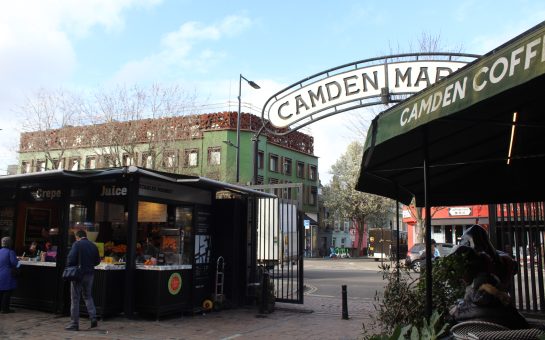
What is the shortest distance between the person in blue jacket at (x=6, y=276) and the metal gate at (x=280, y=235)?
5492 millimetres

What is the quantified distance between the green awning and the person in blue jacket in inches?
297

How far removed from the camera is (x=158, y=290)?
9.62m

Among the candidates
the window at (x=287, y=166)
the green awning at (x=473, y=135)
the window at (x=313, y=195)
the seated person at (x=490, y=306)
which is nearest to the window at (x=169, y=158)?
the green awning at (x=473, y=135)

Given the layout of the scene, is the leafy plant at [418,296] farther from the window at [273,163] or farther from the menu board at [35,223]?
the window at [273,163]

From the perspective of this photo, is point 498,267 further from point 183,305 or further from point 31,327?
point 31,327

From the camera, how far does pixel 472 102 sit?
123 inches

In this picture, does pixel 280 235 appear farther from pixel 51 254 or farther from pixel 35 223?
pixel 35 223

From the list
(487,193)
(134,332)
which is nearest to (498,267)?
(487,193)

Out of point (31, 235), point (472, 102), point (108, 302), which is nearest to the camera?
point (472, 102)

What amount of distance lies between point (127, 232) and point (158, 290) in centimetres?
133

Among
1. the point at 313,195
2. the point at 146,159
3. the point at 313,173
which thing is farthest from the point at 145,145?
the point at 313,195

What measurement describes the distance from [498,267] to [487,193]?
3238 mm

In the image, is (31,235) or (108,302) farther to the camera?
(31,235)

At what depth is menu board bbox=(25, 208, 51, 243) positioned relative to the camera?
37.6 ft
